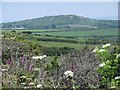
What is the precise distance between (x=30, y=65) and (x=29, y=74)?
0.66 ft

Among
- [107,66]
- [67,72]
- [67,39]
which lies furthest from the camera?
[67,39]

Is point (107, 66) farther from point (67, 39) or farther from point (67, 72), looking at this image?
point (67, 39)

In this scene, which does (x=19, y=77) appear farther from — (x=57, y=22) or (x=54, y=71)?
(x=57, y=22)

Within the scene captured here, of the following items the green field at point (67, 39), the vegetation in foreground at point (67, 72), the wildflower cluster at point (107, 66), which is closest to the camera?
the vegetation in foreground at point (67, 72)

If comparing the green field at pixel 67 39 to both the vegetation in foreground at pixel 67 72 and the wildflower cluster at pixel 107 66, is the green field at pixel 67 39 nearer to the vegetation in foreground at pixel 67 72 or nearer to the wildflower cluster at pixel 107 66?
the vegetation in foreground at pixel 67 72

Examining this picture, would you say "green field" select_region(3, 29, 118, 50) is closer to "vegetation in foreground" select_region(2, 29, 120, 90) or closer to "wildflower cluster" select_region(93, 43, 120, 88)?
"vegetation in foreground" select_region(2, 29, 120, 90)

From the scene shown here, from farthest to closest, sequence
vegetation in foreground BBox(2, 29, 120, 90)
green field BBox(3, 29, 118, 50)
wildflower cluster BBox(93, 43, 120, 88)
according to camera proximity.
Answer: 1. green field BBox(3, 29, 118, 50)
2. wildflower cluster BBox(93, 43, 120, 88)
3. vegetation in foreground BBox(2, 29, 120, 90)

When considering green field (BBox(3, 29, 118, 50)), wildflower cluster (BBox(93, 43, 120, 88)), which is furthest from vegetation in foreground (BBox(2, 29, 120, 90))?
green field (BBox(3, 29, 118, 50))

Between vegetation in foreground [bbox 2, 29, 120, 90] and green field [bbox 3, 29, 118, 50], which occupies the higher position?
vegetation in foreground [bbox 2, 29, 120, 90]

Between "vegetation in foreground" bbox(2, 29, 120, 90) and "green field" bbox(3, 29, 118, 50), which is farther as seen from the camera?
"green field" bbox(3, 29, 118, 50)

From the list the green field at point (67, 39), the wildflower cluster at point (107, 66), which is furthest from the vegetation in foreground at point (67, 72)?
the green field at point (67, 39)

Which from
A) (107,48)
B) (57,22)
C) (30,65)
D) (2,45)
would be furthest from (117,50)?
(57,22)

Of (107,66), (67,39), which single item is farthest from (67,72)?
(67,39)

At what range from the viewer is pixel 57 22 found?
8381 centimetres
